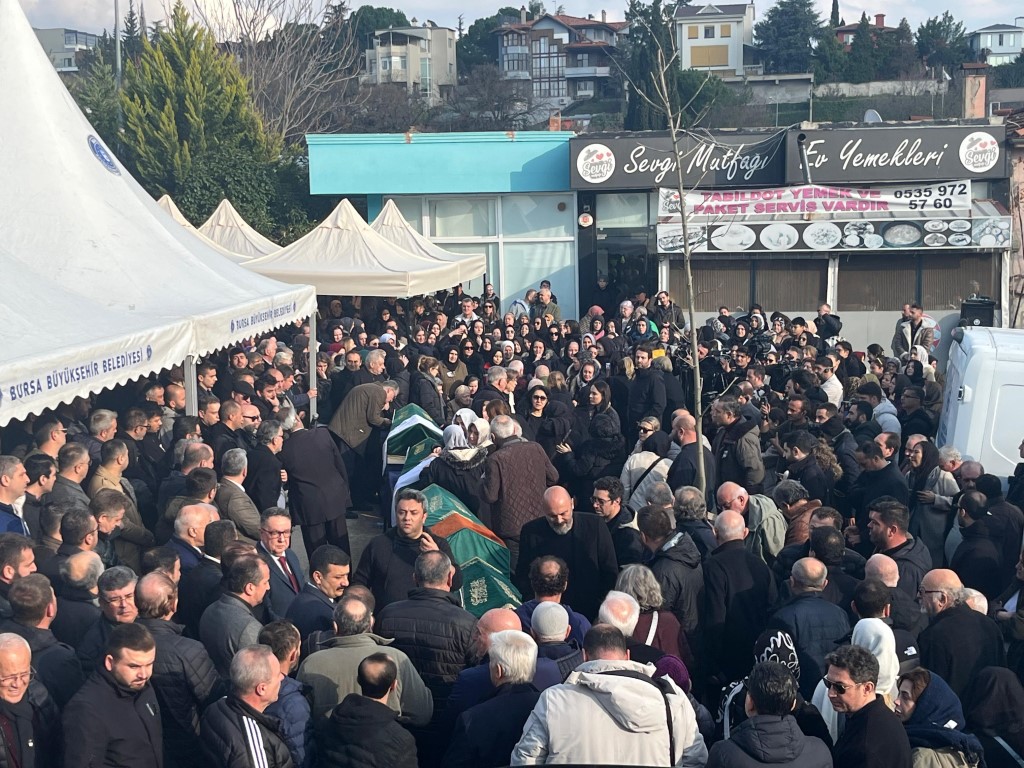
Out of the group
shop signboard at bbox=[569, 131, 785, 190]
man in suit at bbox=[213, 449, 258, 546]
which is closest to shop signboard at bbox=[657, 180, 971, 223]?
shop signboard at bbox=[569, 131, 785, 190]

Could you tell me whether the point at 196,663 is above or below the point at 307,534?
above

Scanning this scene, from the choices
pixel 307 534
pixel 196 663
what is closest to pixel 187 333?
pixel 307 534

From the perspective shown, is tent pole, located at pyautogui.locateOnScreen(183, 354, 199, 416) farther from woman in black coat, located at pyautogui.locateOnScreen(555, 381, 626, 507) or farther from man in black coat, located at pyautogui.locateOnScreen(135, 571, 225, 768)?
man in black coat, located at pyautogui.locateOnScreen(135, 571, 225, 768)

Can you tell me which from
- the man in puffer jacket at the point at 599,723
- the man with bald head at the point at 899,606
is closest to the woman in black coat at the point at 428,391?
the man with bald head at the point at 899,606

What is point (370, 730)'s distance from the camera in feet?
15.2

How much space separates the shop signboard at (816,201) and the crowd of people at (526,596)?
412 inches

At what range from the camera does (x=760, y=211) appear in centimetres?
2144

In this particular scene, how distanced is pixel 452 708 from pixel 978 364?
5.92 meters

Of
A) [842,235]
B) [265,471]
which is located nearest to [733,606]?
[265,471]

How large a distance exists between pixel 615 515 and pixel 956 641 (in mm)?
2463

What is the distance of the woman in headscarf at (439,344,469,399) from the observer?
41.6 feet

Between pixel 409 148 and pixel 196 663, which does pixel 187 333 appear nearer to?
pixel 196 663

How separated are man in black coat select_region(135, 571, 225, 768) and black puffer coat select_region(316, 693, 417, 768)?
2.59ft

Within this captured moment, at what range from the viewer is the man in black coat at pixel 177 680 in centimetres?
511
